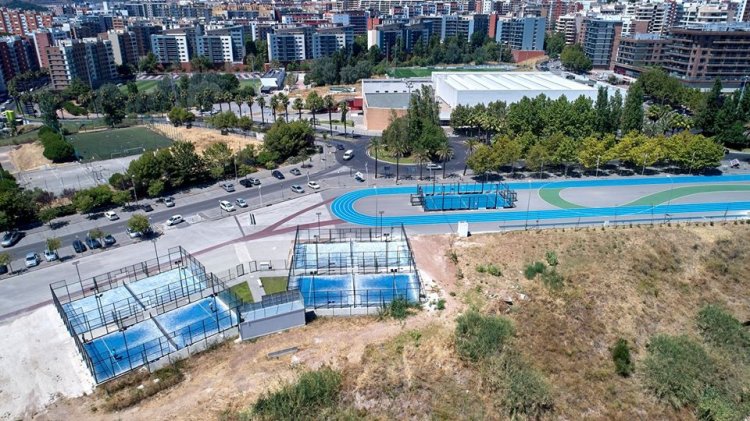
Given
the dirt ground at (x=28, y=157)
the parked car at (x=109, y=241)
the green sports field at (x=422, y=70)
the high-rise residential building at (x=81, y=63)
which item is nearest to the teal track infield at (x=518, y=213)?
the parked car at (x=109, y=241)

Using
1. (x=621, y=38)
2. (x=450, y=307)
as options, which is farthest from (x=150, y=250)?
(x=621, y=38)

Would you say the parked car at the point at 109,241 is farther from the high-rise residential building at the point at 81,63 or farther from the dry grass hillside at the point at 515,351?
the high-rise residential building at the point at 81,63

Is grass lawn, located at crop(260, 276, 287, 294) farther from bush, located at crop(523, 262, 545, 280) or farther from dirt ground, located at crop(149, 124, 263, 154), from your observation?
dirt ground, located at crop(149, 124, 263, 154)

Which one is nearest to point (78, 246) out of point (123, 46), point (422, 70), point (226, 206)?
point (226, 206)

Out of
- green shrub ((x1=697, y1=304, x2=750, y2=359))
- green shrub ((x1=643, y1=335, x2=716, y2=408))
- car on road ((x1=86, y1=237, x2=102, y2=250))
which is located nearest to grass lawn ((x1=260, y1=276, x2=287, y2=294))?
car on road ((x1=86, y1=237, x2=102, y2=250))

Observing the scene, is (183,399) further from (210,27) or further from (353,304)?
(210,27)
